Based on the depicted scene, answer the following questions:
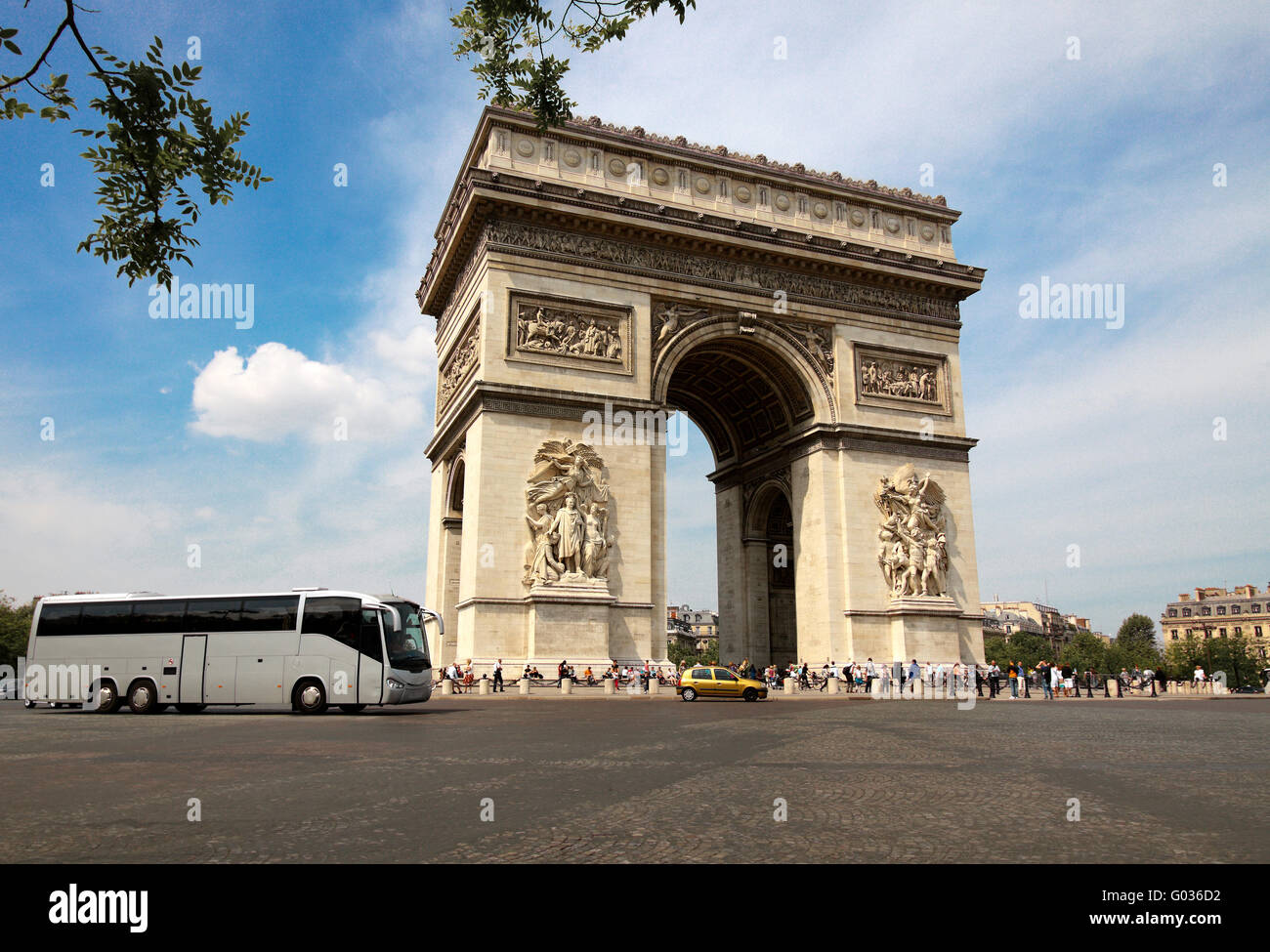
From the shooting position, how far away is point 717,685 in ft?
82.1

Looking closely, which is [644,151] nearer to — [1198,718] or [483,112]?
[483,112]

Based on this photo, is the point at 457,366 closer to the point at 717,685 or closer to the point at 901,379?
the point at 717,685

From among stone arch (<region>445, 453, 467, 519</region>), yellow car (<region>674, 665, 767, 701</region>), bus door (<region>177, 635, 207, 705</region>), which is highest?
stone arch (<region>445, 453, 467, 519</region>)

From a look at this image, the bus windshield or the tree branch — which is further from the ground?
the tree branch

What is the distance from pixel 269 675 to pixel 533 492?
31.9 ft

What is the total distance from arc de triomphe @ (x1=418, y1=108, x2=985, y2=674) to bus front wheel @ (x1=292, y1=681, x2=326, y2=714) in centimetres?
671

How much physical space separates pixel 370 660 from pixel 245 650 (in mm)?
2669

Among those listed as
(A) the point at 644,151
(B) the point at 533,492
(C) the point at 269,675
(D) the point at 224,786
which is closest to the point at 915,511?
(B) the point at 533,492

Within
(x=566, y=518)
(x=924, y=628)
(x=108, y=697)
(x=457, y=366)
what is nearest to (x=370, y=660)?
(x=108, y=697)

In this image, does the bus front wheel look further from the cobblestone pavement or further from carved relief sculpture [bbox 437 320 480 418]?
carved relief sculpture [bbox 437 320 480 418]

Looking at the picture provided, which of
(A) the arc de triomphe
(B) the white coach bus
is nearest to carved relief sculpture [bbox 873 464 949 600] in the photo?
(A) the arc de triomphe

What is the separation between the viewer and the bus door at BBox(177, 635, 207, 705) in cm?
1892
